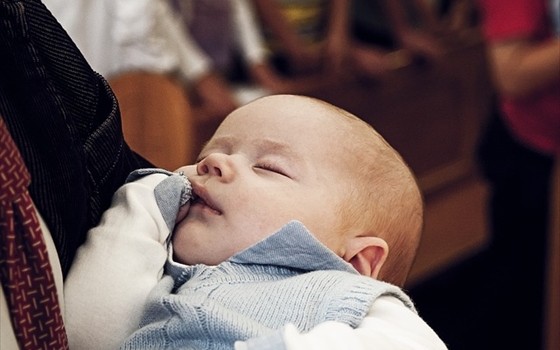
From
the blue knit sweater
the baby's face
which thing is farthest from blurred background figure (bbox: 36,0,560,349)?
the blue knit sweater

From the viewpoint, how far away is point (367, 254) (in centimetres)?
Result: 97

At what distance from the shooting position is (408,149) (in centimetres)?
346

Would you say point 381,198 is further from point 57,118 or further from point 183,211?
point 57,118

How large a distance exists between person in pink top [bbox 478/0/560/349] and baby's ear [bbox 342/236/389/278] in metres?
1.05

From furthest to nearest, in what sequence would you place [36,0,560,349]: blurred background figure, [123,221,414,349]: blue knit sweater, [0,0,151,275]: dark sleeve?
1. [36,0,560,349]: blurred background figure
2. [123,221,414,349]: blue knit sweater
3. [0,0,151,275]: dark sleeve

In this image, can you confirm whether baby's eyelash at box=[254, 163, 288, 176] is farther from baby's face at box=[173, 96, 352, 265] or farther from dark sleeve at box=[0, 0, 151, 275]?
dark sleeve at box=[0, 0, 151, 275]

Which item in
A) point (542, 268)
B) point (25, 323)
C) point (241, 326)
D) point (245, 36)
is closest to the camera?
→ point (25, 323)

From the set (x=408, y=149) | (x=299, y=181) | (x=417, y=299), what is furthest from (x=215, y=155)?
(x=408, y=149)

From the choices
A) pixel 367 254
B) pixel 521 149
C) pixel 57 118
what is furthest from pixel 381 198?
pixel 521 149

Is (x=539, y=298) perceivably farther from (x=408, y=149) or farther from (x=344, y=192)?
(x=344, y=192)

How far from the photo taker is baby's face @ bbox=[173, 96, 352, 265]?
2.96 ft

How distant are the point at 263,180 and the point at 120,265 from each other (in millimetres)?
168

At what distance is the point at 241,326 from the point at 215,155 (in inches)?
8.1

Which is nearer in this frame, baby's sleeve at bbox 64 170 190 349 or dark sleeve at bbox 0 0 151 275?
dark sleeve at bbox 0 0 151 275
